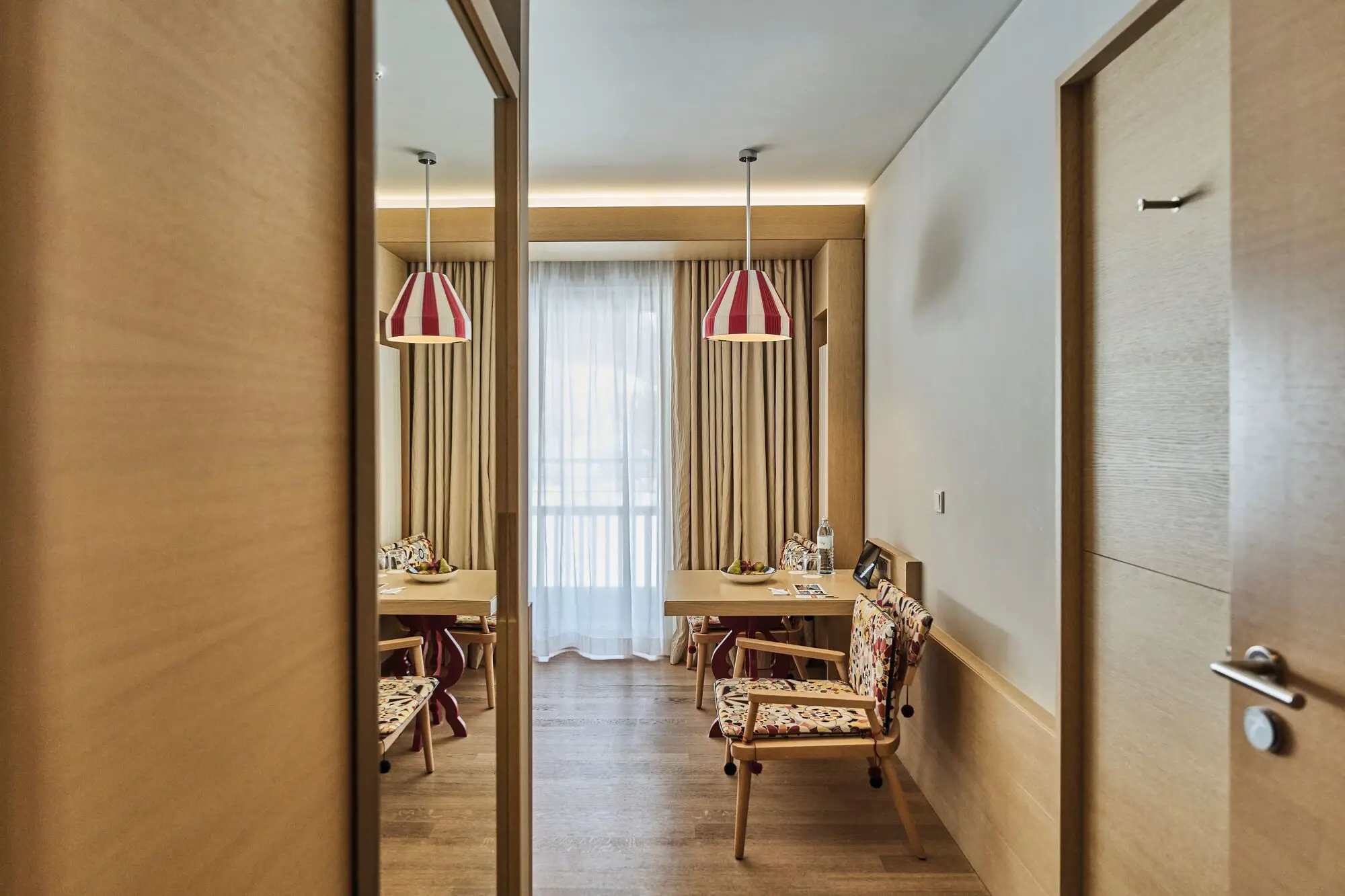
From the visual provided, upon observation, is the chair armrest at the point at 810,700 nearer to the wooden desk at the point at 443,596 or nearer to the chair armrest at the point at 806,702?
the chair armrest at the point at 806,702

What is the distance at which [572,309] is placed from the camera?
4773 millimetres

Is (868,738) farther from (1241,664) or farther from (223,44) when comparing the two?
(223,44)

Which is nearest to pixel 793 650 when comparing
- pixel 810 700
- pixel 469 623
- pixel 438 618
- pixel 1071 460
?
pixel 810 700

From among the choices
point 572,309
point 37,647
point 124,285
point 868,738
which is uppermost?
point 572,309

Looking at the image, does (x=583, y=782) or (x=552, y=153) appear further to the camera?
(x=552, y=153)

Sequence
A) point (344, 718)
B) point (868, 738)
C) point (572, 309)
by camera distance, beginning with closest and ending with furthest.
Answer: point (344, 718) < point (868, 738) < point (572, 309)

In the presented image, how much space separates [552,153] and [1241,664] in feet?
10.7

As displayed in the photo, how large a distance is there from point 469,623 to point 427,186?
0.81 m

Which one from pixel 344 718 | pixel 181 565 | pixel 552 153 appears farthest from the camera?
pixel 552 153

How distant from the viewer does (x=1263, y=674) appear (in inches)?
42.1

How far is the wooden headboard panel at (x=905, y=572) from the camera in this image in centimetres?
321

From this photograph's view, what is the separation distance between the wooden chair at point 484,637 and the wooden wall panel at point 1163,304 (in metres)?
1.39

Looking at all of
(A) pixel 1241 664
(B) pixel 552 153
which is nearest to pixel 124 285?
(A) pixel 1241 664

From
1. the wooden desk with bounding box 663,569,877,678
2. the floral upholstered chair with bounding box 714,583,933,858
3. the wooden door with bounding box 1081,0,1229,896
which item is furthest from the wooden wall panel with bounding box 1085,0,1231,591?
the wooden desk with bounding box 663,569,877,678
